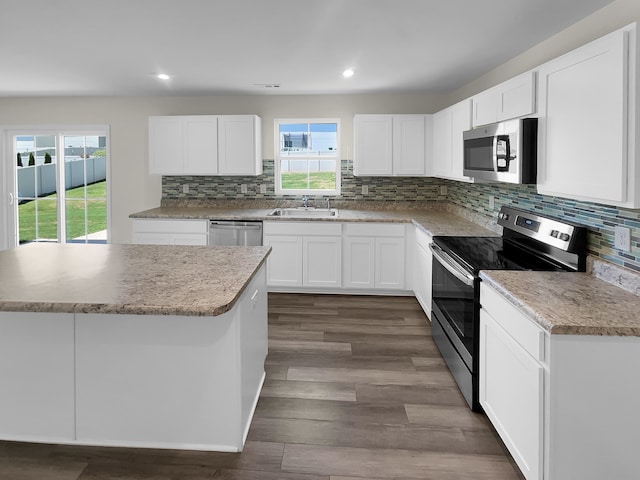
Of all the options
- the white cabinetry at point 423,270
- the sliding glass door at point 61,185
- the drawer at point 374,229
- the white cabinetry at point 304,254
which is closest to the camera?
the white cabinetry at point 423,270

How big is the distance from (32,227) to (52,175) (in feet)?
2.36

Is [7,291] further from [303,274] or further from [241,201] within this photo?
[241,201]

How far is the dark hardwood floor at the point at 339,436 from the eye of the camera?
7.27ft

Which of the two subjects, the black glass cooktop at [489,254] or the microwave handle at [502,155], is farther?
the microwave handle at [502,155]

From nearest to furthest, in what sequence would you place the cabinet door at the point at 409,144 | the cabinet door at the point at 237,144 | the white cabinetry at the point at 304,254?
the white cabinetry at the point at 304,254
the cabinet door at the point at 409,144
the cabinet door at the point at 237,144

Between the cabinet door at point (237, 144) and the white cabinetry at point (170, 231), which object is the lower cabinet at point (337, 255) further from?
the cabinet door at point (237, 144)

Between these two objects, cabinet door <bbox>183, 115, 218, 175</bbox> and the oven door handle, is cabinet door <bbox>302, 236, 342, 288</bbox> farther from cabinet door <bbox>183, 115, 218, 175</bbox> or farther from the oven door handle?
the oven door handle

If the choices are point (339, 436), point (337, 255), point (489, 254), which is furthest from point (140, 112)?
point (339, 436)

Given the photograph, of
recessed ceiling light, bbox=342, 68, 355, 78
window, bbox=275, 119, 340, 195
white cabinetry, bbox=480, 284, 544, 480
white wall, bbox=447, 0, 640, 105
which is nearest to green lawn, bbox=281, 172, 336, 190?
window, bbox=275, 119, 340, 195

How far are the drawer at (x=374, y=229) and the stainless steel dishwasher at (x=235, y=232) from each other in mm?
953

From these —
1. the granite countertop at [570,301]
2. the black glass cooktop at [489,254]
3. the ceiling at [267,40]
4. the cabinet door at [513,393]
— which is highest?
the ceiling at [267,40]

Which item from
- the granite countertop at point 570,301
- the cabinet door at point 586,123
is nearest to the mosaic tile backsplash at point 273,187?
the cabinet door at point 586,123

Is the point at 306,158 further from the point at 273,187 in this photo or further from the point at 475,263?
the point at 475,263

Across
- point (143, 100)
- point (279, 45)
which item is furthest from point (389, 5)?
point (143, 100)
